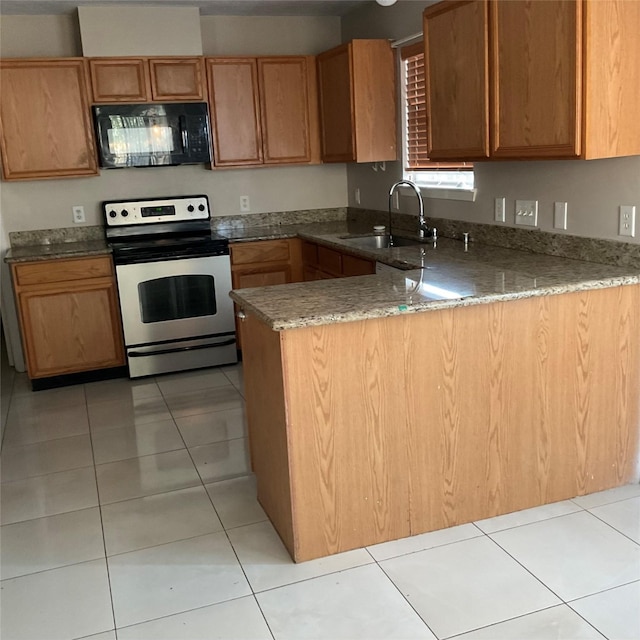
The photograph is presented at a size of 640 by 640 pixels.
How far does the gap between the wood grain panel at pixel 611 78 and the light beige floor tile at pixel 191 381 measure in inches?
106

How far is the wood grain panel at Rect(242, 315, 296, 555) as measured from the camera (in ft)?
7.61

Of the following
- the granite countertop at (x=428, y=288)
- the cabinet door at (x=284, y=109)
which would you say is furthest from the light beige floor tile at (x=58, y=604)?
the cabinet door at (x=284, y=109)

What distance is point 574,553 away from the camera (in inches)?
92.2

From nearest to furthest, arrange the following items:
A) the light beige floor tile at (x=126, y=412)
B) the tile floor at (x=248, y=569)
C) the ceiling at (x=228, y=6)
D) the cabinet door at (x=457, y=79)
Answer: the tile floor at (x=248, y=569)
the cabinet door at (x=457, y=79)
the light beige floor tile at (x=126, y=412)
the ceiling at (x=228, y=6)

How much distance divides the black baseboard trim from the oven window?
1.32ft

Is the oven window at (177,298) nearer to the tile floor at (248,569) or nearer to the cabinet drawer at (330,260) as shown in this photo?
the cabinet drawer at (330,260)

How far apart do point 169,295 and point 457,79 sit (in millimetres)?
2400

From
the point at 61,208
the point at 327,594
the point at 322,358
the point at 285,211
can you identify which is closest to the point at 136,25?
the point at 61,208

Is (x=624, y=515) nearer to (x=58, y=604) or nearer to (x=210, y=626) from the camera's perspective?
(x=210, y=626)

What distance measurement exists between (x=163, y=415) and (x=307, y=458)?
69.4 inches

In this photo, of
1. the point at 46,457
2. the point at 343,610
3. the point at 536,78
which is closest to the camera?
the point at 343,610

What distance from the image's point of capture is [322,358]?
227cm

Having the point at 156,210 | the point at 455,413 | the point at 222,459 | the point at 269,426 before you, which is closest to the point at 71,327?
the point at 156,210

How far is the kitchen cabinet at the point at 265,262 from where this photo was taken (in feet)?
15.7
